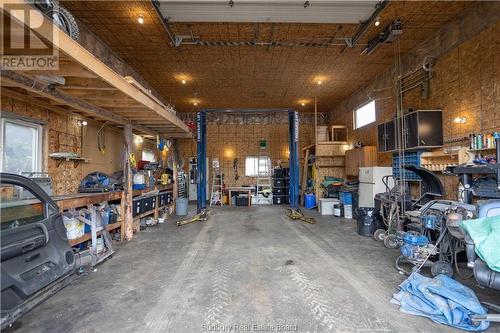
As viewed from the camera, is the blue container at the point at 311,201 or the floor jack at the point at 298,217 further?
the blue container at the point at 311,201

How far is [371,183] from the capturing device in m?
6.25

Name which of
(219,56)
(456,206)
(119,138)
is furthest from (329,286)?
(119,138)

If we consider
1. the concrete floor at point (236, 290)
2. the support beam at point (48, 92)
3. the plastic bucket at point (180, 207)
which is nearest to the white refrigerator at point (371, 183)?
the concrete floor at point (236, 290)

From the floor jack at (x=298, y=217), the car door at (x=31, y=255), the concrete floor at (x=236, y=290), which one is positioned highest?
the car door at (x=31, y=255)

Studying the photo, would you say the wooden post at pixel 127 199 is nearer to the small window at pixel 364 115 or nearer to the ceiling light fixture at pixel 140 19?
the ceiling light fixture at pixel 140 19

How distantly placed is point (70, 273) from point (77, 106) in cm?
268

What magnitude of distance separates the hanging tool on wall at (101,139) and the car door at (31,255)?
376 cm

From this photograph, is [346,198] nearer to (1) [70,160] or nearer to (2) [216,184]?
(2) [216,184]

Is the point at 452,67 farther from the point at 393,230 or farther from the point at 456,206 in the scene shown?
the point at 393,230

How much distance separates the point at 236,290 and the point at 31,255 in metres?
1.97

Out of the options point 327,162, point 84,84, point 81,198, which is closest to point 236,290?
point 81,198

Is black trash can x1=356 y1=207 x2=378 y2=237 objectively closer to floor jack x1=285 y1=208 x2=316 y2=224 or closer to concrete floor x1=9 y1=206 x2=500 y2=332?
concrete floor x1=9 y1=206 x2=500 y2=332

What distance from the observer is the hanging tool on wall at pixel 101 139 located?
17.8 ft

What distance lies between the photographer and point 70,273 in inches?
81.3
